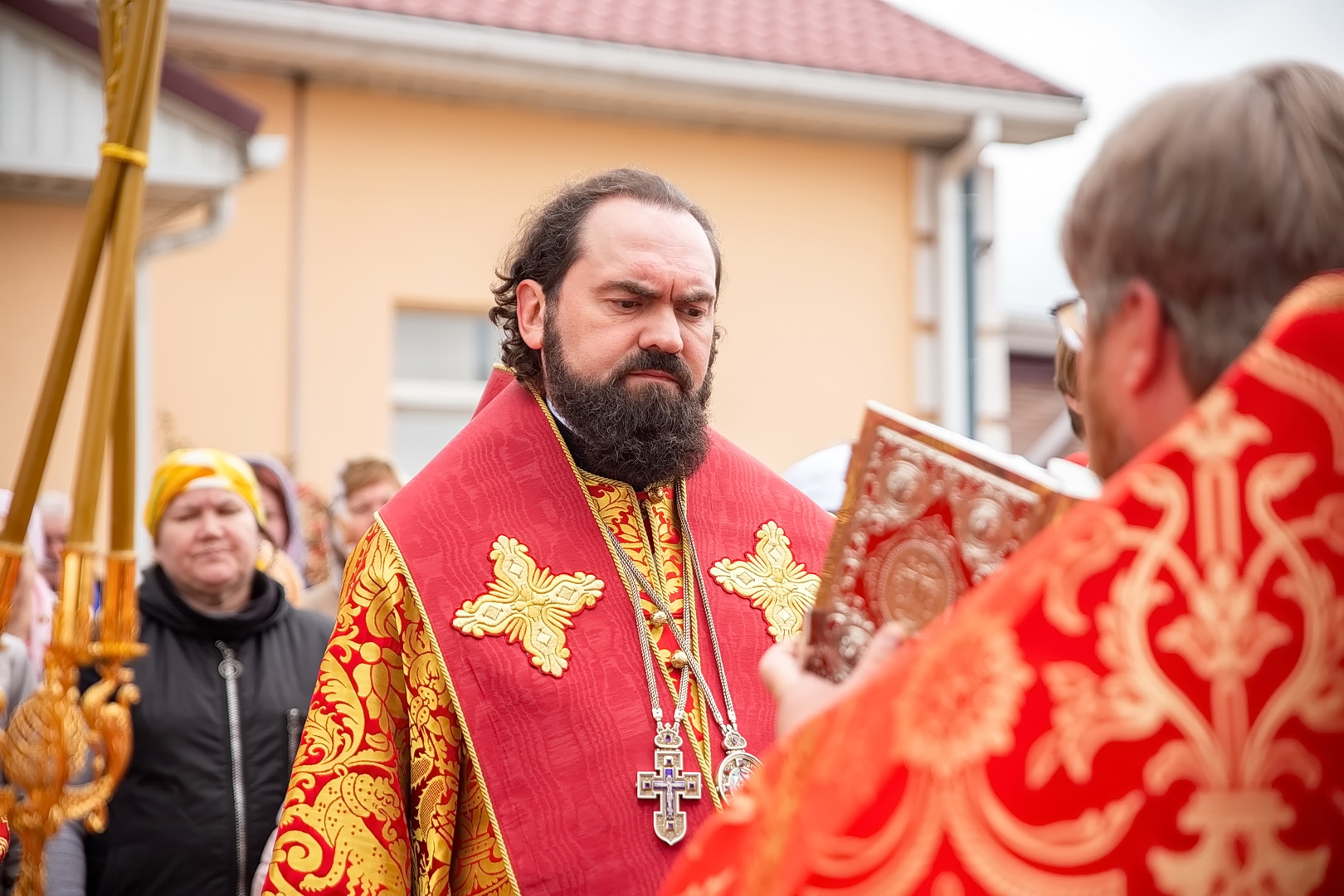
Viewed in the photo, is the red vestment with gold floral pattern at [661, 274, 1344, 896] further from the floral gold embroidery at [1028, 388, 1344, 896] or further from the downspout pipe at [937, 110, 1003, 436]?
the downspout pipe at [937, 110, 1003, 436]

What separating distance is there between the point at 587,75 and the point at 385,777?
795 centimetres

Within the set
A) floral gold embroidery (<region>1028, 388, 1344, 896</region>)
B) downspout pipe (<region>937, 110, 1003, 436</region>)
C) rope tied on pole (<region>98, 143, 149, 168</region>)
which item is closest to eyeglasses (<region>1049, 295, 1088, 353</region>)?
floral gold embroidery (<region>1028, 388, 1344, 896</region>)

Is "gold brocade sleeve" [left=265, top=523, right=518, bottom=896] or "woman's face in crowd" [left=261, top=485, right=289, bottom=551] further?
"woman's face in crowd" [left=261, top=485, right=289, bottom=551]

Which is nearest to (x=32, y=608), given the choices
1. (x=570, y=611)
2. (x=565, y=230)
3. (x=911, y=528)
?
(x=565, y=230)

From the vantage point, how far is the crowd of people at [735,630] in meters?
1.23

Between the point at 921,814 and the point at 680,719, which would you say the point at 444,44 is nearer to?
the point at 680,719

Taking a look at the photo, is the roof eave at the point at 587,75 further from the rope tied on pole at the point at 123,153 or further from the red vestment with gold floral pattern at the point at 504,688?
the rope tied on pole at the point at 123,153

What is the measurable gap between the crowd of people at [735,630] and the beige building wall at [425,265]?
299 cm

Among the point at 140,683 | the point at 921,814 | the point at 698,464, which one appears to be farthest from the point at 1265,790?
the point at 140,683

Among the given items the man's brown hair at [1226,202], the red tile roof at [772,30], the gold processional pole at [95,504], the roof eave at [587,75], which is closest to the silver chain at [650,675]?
the gold processional pole at [95,504]

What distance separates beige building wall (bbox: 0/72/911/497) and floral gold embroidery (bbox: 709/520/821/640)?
5.67m

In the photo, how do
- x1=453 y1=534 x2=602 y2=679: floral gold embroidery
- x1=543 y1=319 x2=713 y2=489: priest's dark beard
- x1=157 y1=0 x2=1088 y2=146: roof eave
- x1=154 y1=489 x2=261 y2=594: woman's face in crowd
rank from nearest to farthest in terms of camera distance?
x1=453 y1=534 x2=602 y2=679: floral gold embroidery → x1=543 y1=319 x2=713 y2=489: priest's dark beard → x1=154 y1=489 x2=261 y2=594: woman's face in crowd → x1=157 y1=0 x2=1088 y2=146: roof eave

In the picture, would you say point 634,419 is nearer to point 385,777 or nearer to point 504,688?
point 504,688

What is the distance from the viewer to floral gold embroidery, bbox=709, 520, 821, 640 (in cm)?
314
